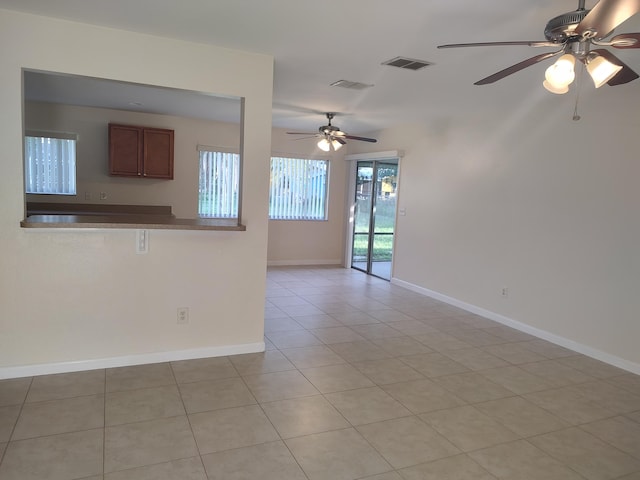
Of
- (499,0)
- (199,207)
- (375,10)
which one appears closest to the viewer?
(499,0)

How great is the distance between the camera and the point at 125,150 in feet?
19.5

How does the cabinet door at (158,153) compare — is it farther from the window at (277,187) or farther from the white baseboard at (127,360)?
the white baseboard at (127,360)

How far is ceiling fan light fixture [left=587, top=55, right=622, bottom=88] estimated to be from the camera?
203 centimetres

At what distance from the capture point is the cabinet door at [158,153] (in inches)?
239

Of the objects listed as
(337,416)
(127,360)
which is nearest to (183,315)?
(127,360)

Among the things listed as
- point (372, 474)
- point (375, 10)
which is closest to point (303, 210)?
point (375, 10)

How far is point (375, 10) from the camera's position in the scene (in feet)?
8.13

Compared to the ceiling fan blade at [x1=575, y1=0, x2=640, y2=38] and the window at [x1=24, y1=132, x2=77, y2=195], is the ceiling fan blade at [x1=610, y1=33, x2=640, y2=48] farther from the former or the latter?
the window at [x1=24, y1=132, x2=77, y2=195]

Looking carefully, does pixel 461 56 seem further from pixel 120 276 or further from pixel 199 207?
pixel 199 207

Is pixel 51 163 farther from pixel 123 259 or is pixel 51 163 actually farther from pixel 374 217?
pixel 374 217

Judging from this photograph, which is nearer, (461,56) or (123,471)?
(123,471)

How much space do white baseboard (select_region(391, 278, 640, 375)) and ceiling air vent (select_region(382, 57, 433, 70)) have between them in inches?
115

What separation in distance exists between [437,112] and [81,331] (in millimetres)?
4495

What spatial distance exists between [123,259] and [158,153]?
333cm
